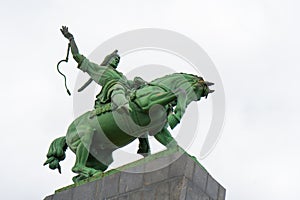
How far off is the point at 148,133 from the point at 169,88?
2.83 ft

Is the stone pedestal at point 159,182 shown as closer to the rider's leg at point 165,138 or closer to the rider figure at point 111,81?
the rider's leg at point 165,138

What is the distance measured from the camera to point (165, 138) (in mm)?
10680

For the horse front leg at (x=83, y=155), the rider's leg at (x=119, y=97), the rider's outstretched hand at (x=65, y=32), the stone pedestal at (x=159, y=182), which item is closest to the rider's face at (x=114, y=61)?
the rider's leg at (x=119, y=97)

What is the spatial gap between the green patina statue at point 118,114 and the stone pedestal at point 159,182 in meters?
0.40

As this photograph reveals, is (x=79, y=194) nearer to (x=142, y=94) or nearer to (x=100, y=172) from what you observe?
(x=100, y=172)

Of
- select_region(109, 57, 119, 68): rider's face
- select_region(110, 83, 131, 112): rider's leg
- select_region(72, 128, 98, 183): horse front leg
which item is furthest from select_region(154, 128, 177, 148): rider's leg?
select_region(109, 57, 119, 68): rider's face

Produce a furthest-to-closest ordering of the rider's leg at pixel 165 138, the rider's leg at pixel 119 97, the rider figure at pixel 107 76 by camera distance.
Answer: the rider figure at pixel 107 76, the rider's leg at pixel 119 97, the rider's leg at pixel 165 138

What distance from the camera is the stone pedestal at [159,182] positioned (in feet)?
31.7

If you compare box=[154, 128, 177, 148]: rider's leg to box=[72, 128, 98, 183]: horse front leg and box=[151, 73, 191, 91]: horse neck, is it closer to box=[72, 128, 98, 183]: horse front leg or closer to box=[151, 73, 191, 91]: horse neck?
box=[151, 73, 191, 91]: horse neck

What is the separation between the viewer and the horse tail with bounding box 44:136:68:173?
460 inches

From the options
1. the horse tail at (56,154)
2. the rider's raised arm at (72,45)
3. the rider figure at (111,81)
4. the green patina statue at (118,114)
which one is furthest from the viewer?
the rider's raised arm at (72,45)

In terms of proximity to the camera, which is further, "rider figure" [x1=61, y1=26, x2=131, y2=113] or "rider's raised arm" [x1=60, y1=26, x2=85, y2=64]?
"rider's raised arm" [x1=60, y1=26, x2=85, y2=64]

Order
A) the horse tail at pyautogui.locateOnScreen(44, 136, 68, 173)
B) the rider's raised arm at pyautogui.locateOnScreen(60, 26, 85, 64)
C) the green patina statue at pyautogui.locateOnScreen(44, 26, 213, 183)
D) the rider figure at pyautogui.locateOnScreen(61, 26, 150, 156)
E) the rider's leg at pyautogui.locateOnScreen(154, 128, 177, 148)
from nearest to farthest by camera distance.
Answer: the green patina statue at pyautogui.locateOnScreen(44, 26, 213, 183), the rider's leg at pyautogui.locateOnScreen(154, 128, 177, 148), the rider figure at pyautogui.locateOnScreen(61, 26, 150, 156), the horse tail at pyautogui.locateOnScreen(44, 136, 68, 173), the rider's raised arm at pyautogui.locateOnScreen(60, 26, 85, 64)

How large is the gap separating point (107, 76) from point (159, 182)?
2.46m
